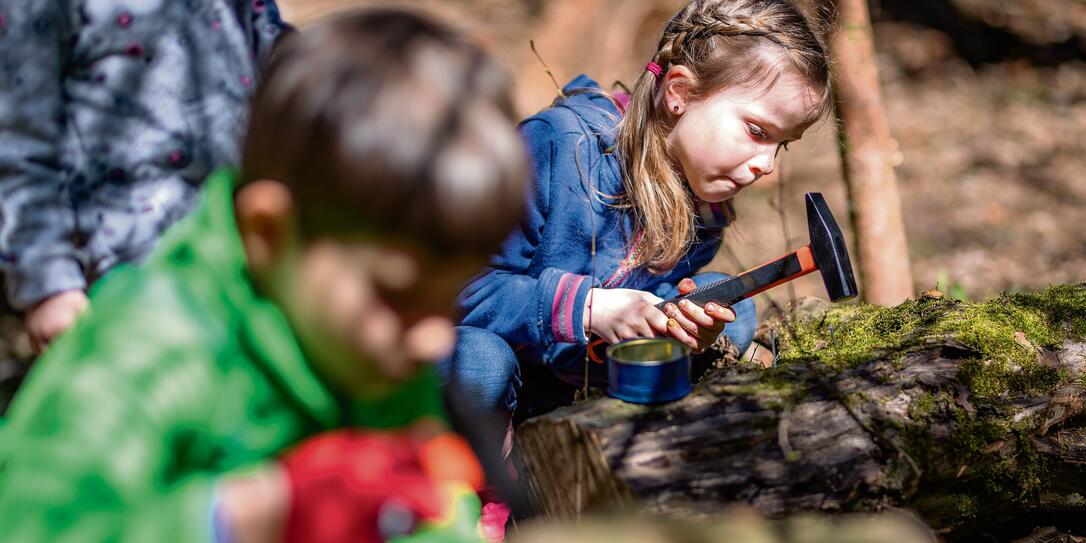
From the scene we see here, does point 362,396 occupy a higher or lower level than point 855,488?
higher

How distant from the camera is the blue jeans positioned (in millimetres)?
2348

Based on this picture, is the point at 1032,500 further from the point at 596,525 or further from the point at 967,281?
the point at 967,281

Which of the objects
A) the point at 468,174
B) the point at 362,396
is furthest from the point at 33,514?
the point at 468,174

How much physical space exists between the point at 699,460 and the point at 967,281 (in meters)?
3.95

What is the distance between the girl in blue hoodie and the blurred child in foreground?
111 centimetres

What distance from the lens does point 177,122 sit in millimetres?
2027

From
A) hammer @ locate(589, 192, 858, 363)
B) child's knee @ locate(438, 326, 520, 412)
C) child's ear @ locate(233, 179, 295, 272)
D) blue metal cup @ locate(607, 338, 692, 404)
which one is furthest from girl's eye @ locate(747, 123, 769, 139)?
child's ear @ locate(233, 179, 295, 272)

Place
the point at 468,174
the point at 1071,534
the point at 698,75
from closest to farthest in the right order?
1. the point at 468,174
2. the point at 1071,534
3. the point at 698,75

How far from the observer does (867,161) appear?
3.27m

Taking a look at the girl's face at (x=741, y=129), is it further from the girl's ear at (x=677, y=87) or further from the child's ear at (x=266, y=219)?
the child's ear at (x=266, y=219)

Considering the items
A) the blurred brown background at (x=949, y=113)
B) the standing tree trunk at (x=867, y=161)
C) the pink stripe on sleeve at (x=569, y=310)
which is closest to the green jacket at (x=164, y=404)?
the pink stripe on sleeve at (x=569, y=310)

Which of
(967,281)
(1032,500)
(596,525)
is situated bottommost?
(967,281)

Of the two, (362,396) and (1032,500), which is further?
(1032,500)

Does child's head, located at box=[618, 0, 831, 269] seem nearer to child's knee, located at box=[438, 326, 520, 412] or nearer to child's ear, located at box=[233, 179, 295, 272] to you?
child's knee, located at box=[438, 326, 520, 412]
